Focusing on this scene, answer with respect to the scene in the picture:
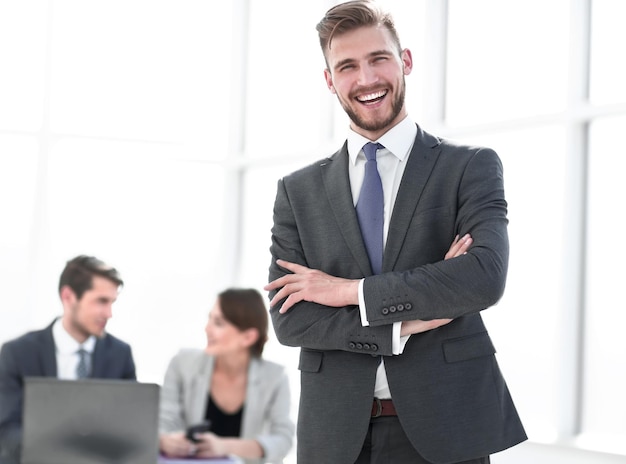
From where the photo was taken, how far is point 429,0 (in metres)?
4.92

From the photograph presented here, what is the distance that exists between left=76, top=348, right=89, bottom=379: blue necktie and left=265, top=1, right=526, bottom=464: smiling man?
5.63 ft

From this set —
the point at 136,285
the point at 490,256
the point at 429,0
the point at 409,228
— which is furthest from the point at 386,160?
the point at 136,285

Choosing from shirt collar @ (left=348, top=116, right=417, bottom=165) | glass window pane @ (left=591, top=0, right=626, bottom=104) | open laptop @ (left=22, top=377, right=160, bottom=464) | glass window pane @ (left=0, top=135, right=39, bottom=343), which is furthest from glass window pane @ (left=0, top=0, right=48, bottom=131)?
open laptop @ (left=22, top=377, right=160, bottom=464)

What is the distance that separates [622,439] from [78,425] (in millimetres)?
2739

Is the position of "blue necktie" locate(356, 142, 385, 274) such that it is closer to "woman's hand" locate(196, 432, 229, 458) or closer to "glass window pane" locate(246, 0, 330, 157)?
"woman's hand" locate(196, 432, 229, 458)

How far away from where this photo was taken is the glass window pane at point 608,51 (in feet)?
13.0

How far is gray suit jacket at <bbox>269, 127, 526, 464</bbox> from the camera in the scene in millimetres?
2238

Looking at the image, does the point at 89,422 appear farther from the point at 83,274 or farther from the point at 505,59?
the point at 505,59

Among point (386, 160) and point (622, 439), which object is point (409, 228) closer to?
point (386, 160)

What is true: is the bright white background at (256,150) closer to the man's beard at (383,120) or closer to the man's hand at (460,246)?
the man's beard at (383,120)

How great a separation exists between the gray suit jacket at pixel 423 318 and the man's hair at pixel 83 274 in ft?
7.25

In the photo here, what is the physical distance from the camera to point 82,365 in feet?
13.4

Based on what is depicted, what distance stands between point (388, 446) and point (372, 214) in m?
0.58

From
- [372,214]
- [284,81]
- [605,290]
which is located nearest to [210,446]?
[372,214]
